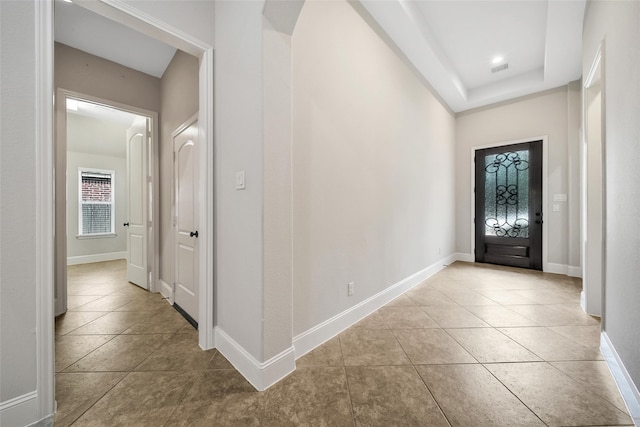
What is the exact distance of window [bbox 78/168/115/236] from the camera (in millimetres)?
5270

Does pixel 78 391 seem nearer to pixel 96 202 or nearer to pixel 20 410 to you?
pixel 20 410

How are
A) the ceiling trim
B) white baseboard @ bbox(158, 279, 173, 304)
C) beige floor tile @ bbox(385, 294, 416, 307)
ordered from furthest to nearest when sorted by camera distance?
1. white baseboard @ bbox(158, 279, 173, 304)
2. beige floor tile @ bbox(385, 294, 416, 307)
3. the ceiling trim

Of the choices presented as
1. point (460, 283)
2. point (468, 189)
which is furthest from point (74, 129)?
point (468, 189)

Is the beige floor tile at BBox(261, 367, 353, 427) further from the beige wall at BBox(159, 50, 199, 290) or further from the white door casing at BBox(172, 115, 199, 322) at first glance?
the beige wall at BBox(159, 50, 199, 290)

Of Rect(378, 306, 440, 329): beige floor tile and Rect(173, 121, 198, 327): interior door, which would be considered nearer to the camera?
Rect(378, 306, 440, 329): beige floor tile

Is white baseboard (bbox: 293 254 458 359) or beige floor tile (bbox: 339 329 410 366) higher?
white baseboard (bbox: 293 254 458 359)

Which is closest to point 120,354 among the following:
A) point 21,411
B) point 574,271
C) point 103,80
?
point 21,411

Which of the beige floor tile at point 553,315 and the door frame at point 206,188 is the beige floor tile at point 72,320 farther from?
the beige floor tile at point 553,315

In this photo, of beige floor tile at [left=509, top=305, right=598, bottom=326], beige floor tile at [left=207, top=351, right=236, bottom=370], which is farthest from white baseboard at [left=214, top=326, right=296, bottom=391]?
beige floor tile at [left=509, top=305, right=598, bottom=326]

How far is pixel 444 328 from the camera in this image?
2148mm

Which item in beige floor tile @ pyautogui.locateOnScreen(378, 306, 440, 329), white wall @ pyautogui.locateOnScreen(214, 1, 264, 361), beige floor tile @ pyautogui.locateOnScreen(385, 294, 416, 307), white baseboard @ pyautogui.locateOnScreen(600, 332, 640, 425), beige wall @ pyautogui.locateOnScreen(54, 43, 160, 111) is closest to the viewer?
white baseboard @ pyautogui.locateOnScreen(600, 332, 640, 425)

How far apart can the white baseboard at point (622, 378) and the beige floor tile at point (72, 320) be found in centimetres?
396

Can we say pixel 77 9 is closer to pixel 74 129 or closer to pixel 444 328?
pixel 74 129

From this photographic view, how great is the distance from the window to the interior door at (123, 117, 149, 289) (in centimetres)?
277
